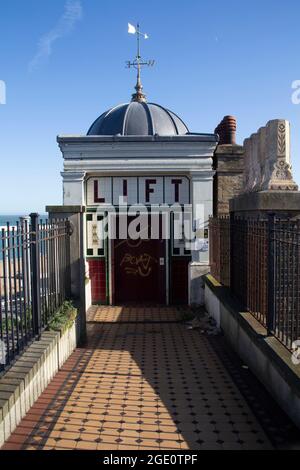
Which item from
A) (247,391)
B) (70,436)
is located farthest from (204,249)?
(70,436)

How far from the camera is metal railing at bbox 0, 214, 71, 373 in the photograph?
5.34m

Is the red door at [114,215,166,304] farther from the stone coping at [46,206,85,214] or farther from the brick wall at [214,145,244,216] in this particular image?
the stone coping at [46,206,85,214]

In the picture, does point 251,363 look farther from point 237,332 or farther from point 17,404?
point 17,404

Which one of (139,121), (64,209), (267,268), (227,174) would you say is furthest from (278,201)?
(139,121)

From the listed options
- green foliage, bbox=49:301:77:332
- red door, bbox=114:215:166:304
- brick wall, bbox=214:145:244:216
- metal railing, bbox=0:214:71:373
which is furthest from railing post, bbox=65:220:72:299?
brick wall, bbox=214:145:244:216

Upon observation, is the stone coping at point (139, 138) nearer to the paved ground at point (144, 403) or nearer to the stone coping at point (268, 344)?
the stone coping at point (268, 344)

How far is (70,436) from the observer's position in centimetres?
469

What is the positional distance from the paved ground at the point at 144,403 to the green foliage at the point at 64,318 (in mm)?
712

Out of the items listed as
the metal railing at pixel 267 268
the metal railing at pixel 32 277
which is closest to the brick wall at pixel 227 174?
the metal railing at pixel 267 268

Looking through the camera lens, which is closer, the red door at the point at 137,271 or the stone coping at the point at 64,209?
the stone coping at the point at 64,209

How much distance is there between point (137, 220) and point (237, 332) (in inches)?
234

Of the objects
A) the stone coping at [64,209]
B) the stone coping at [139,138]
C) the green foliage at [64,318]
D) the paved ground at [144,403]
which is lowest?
the paved ground at [144,403]

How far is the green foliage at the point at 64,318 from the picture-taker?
713cm
